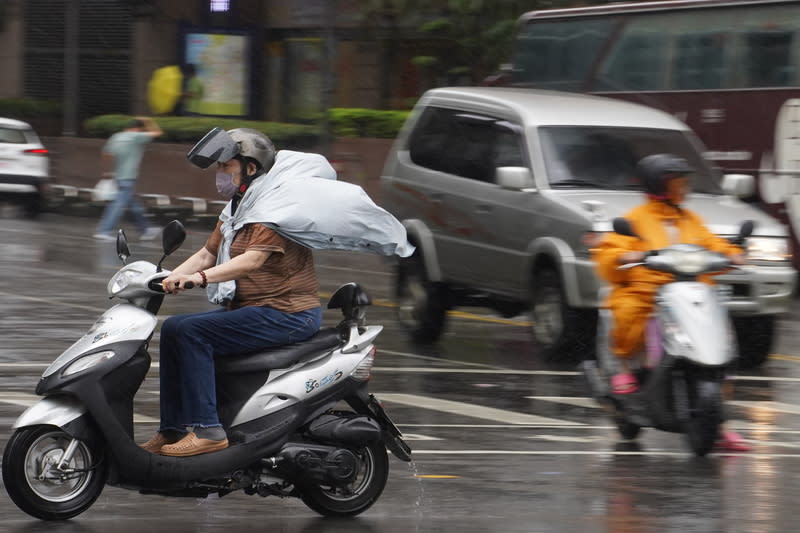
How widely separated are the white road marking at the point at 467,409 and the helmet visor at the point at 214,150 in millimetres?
3527

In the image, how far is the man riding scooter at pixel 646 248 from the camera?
29.9ft

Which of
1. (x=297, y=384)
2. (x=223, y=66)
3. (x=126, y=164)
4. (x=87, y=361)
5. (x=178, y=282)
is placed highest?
(x=178, y=282)

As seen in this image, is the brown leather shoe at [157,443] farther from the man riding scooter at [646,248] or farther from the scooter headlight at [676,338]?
the man riding scooter at [646,248]

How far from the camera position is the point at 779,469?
845 centimetres

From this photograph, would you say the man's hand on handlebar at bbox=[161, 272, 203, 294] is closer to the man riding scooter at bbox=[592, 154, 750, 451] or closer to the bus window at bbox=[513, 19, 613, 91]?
the man riding scooter at bbox=[592, 154, 750, 451]

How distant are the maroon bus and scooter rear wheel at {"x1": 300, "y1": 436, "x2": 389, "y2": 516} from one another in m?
12.6

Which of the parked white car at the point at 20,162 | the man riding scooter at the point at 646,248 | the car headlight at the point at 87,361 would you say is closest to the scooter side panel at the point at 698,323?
the man riding scooter at the point at 646,248

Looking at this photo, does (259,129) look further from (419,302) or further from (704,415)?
(704,415)

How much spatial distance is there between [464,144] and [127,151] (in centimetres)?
1015

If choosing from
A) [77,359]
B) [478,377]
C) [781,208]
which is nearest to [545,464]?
[77,359]

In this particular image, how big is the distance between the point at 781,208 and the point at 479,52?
38.1 ft

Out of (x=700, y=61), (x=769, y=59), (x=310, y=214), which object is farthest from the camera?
(x=700, y=61)

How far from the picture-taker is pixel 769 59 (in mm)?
19109

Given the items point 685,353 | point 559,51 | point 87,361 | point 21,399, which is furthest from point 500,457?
point 559,51
